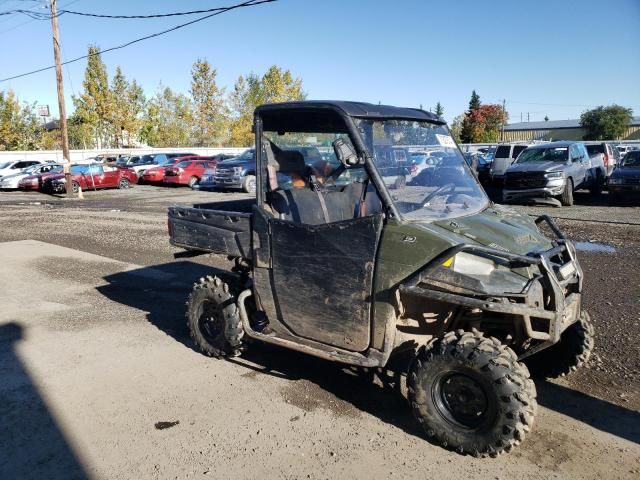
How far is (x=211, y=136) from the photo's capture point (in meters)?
53.6

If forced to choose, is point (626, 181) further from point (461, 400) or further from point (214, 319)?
point (461, 400)

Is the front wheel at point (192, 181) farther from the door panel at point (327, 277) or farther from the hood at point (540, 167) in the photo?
the door panel at point (327, 277)

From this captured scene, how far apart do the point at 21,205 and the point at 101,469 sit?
67.5ft

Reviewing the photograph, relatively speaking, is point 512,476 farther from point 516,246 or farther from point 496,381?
point 516,246

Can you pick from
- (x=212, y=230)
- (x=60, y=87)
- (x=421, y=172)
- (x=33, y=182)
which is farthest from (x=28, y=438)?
(x=33, y=182)

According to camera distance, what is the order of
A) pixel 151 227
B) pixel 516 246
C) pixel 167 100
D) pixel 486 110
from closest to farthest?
pixel 516 246
pixel 151 227
pixel 167 100
pixel 486 110

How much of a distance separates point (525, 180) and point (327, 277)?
1336 cm

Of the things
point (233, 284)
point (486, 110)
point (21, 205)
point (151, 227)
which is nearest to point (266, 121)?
point (233, 284)

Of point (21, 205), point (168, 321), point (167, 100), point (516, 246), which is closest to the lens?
point (516, 246)

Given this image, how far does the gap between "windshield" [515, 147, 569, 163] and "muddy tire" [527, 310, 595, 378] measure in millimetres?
13782

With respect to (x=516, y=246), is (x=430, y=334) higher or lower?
lower

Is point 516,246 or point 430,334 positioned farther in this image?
point 430,334

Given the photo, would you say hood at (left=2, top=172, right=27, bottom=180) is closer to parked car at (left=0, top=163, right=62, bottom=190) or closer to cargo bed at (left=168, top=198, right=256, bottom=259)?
parked car at (left=0, top=163, right=62, bottom=190)

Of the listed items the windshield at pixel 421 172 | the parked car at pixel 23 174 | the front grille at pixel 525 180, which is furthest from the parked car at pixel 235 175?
the windshield at pixel 421 172
